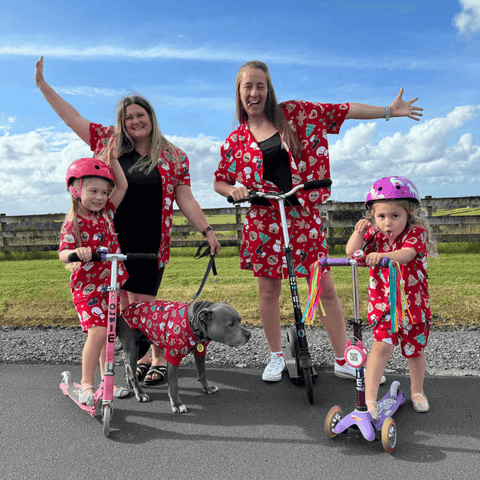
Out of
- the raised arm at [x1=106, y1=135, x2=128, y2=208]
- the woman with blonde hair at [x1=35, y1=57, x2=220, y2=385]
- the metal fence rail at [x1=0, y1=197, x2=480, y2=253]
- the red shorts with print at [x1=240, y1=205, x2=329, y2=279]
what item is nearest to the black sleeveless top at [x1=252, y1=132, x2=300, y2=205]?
the red shorts with print at [x1=240, y1=205, x2=329, y2=279]

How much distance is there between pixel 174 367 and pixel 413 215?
1954 mm

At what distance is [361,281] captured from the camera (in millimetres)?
7414

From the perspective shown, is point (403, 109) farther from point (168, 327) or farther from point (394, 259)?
point (168, 327)

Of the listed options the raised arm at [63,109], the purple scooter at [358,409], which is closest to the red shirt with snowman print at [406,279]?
the purple scooter at [358,409]

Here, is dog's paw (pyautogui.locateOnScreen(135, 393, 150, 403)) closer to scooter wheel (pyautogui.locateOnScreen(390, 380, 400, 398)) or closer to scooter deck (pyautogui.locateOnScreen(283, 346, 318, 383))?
scooter deck (pyautogui.locateOnScreen(283, 346, 318, 383))

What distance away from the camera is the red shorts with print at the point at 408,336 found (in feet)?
9.29

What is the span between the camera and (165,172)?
11.5ft

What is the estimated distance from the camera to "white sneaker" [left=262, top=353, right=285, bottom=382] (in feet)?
11.5

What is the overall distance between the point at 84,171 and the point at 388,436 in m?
2.57

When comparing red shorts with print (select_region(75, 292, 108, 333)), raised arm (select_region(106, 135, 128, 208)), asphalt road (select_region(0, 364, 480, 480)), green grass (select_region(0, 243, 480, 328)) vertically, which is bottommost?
asphalt road (select_region(0, 364, 480, 480))

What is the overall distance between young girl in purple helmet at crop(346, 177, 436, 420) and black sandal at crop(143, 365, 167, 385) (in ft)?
5.68

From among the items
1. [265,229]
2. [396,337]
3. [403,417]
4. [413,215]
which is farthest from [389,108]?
[403,417]

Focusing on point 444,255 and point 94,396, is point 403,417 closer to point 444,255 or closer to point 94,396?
point 94,396

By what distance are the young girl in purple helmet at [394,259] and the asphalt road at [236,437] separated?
0.96 feet
